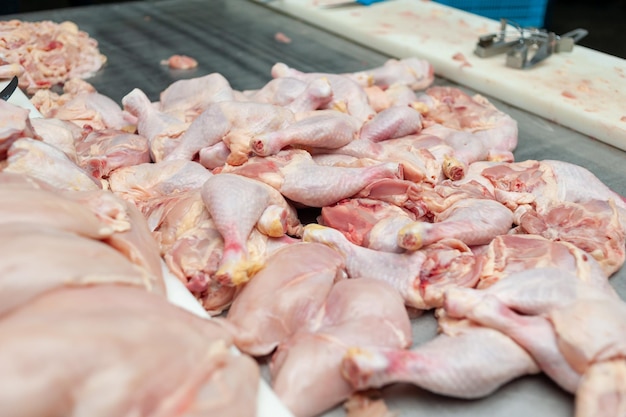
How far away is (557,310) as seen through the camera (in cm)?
154

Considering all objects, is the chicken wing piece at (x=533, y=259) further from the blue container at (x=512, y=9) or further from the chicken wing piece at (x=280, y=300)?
the blue container at (x=512, y=9)

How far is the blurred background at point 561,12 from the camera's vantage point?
16.8 ft

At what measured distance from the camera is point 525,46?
3486 mm

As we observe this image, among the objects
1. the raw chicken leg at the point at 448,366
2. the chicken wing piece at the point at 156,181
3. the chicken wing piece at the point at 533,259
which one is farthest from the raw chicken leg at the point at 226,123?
the raw chicken leg at the point at 448,366

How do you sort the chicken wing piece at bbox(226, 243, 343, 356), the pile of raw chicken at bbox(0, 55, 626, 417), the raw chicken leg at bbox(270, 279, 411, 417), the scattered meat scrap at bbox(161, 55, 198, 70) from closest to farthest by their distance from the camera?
the pile of raw chicken at bbox(0, 55, 626, 417) → the raw chicken leg at bbox(270, 279, 411, 417) → the chicken wing piece at bbox(226, 243, 343, 356) → the scattered meat scrap at bbox(161, 55, 198, 70)

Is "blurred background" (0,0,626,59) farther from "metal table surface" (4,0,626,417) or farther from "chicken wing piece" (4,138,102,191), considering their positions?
"chicken wing piece" (4,138,102,191)

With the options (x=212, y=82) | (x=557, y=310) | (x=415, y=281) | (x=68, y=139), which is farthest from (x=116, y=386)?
(x=212, y=82)

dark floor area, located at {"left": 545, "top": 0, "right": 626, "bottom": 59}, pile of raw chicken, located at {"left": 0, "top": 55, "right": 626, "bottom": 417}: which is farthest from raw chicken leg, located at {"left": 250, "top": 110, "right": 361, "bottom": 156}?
dark floor area, located at {"left": 545, "top": 0, "right": 626, "bottom": 59}

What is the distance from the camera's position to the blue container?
5004 millimetres

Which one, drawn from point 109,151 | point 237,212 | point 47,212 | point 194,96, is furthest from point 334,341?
point 194,96

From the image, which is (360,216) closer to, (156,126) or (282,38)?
(156,126)

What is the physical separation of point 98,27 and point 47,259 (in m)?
3.75

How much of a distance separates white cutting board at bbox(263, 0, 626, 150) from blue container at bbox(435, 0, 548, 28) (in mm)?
882

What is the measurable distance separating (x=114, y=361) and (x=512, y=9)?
5.04 meters
